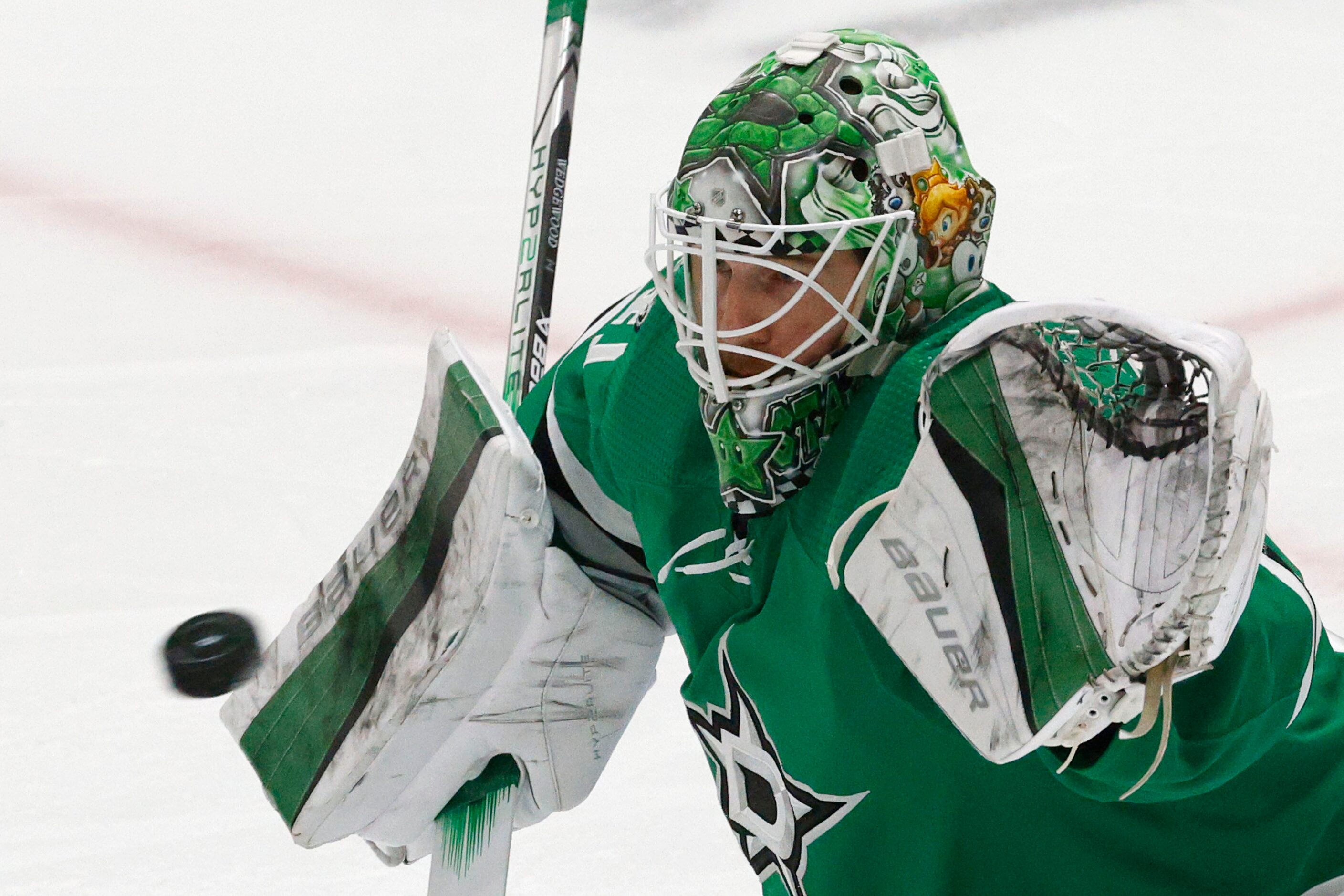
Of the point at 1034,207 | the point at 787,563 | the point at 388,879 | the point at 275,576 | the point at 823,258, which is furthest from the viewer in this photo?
the point at 1034,207

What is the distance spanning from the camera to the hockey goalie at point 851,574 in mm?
828

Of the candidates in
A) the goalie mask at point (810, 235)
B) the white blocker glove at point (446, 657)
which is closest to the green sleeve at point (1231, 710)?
the goalie mask at point (810, 235)

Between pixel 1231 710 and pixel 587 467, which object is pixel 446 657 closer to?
pixel 587 467

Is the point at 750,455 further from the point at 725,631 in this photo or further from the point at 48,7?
the point at 48,7

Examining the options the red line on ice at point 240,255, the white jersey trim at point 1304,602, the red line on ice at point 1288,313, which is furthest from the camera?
the red line on ice at point 240,255

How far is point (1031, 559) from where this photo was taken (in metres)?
0.87

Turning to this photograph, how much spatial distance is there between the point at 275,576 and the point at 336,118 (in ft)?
4.59

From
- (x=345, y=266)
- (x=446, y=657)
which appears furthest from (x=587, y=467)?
(x=345, y=266)

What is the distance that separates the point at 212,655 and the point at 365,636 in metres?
0.40

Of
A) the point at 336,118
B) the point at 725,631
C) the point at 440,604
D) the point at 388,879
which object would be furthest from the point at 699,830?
the point at 336,118

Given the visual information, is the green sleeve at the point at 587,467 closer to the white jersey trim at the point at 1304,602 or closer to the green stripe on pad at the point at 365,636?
the green stripe on pad at the point at 365,636

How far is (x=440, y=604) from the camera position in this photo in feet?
4.64

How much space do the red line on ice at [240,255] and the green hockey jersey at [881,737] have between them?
5.99 feet

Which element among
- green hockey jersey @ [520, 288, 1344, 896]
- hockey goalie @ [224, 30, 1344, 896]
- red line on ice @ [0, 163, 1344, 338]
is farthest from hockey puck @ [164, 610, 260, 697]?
red line on ice @ [0, 163, 1344, 338]
